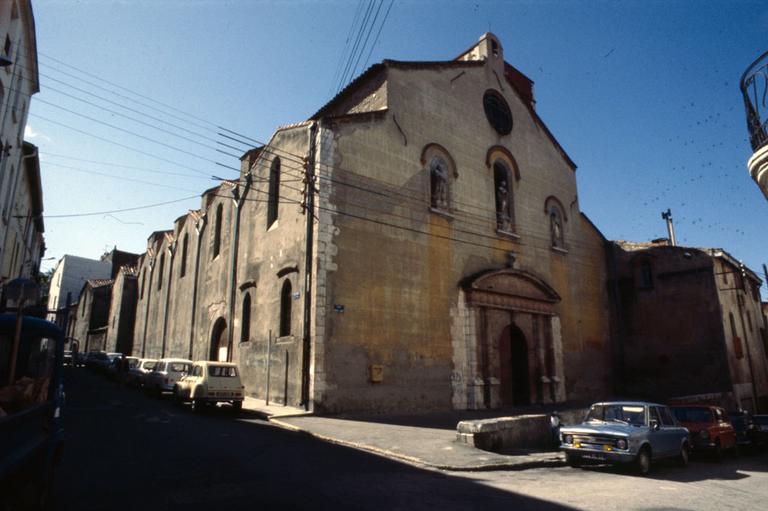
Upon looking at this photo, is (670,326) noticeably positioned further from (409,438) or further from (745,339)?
(409,438)

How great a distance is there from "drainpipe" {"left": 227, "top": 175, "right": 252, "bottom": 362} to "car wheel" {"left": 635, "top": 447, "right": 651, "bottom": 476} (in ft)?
50.4

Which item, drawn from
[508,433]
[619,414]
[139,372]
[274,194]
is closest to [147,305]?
[139,372]

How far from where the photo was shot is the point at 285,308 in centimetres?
1672

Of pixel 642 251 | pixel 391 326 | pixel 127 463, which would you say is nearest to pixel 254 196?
pixel 391 326

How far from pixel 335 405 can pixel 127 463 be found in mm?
7234

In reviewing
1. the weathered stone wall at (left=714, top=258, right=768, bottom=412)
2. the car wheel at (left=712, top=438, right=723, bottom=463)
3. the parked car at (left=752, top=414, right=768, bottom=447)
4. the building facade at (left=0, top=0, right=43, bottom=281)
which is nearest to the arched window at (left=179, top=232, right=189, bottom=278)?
the building facade at (left=0, top=0, right=43, bottom=281)

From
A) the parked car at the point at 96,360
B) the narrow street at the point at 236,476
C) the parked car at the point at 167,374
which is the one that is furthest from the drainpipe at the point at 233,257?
the parked car at the point at 96,360

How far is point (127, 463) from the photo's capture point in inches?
298

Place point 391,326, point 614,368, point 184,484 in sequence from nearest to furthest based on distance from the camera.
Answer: point 184,484, point 391,326, point 614,368

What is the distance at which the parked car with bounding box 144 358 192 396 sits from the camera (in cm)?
1861

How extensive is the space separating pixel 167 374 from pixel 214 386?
552 cm

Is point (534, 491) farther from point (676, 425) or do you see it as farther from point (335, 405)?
point (335, 405)

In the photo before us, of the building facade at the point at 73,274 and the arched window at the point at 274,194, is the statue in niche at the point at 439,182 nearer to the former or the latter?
the arched window at the point at 274,194

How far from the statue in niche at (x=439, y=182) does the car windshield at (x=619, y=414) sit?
385 inches
